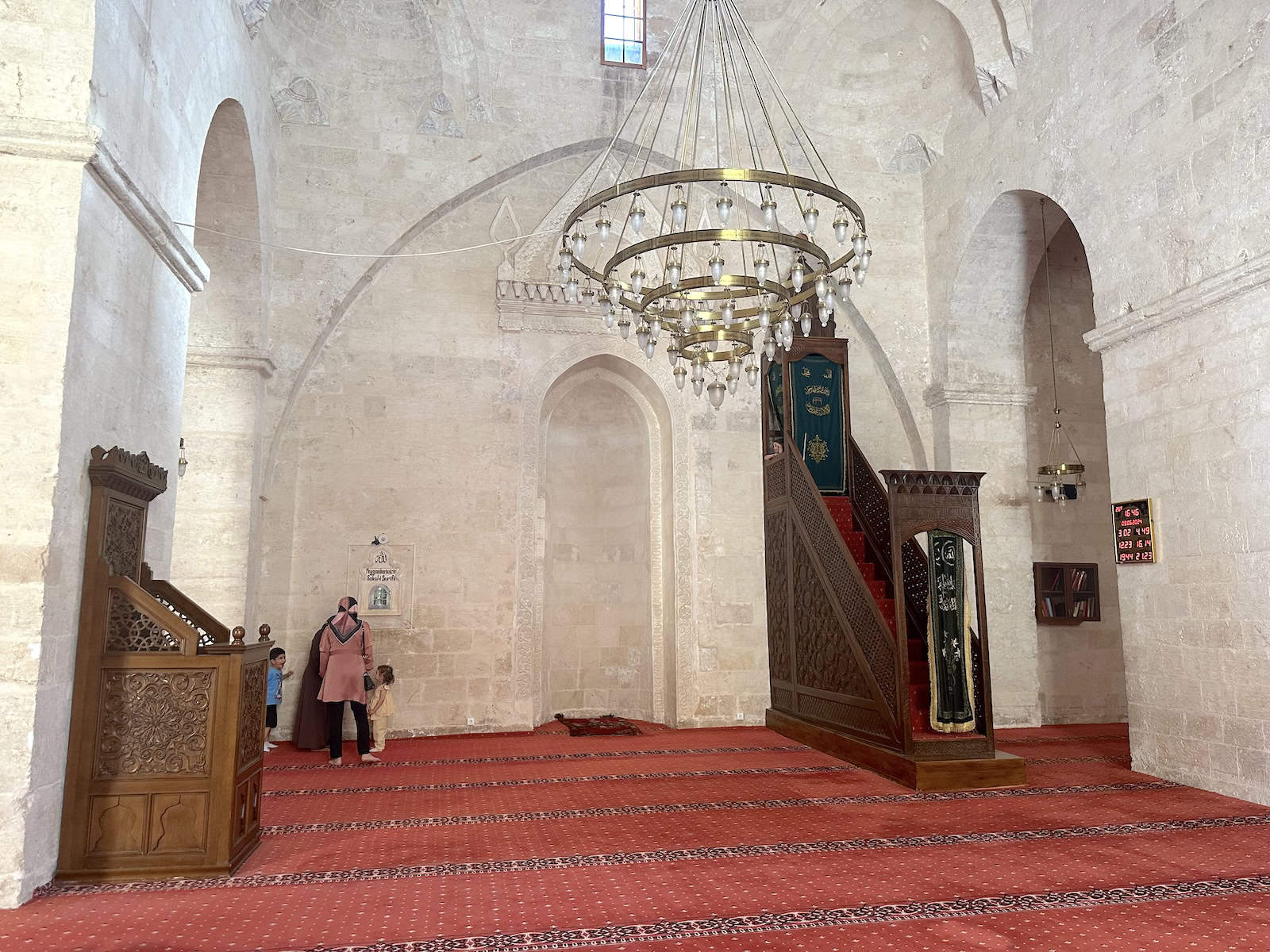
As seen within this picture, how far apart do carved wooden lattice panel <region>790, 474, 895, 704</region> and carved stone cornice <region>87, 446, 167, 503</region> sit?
13.1ft

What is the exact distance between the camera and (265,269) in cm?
718

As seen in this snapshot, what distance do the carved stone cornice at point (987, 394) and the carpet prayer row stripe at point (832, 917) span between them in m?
4.87

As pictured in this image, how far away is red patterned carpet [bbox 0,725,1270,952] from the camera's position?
116 inches

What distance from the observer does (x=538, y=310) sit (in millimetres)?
7859

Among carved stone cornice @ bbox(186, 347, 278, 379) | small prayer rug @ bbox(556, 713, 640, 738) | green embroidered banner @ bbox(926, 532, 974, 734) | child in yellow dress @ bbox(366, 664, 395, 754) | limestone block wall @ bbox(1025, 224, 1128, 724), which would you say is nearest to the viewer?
green embroidered banner @ bbox(926, 532, 974, 734)

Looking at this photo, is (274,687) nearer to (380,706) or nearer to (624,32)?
(380,706)

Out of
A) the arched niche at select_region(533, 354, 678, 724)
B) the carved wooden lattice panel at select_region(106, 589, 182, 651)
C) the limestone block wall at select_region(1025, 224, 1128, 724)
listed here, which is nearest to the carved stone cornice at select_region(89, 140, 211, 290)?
the carved wooden lattice panel at select_region(106, 589, 182, 651)

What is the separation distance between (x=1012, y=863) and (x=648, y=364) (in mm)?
5281

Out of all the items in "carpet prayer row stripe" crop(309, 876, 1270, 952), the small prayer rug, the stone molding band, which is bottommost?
"carpet prayer row stripe" crop(309, 876, 1270, 952)

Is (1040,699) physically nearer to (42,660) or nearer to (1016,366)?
(1016,366)

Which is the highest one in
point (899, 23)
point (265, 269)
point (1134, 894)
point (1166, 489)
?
point (899, 23)

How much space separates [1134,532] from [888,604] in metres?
1.57

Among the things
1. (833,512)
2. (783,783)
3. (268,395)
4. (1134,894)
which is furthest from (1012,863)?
(268,395)

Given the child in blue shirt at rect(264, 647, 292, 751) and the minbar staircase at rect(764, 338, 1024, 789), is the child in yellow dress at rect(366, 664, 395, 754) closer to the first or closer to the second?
the child in blue shirt at rect(264, 647, 292, 751)
